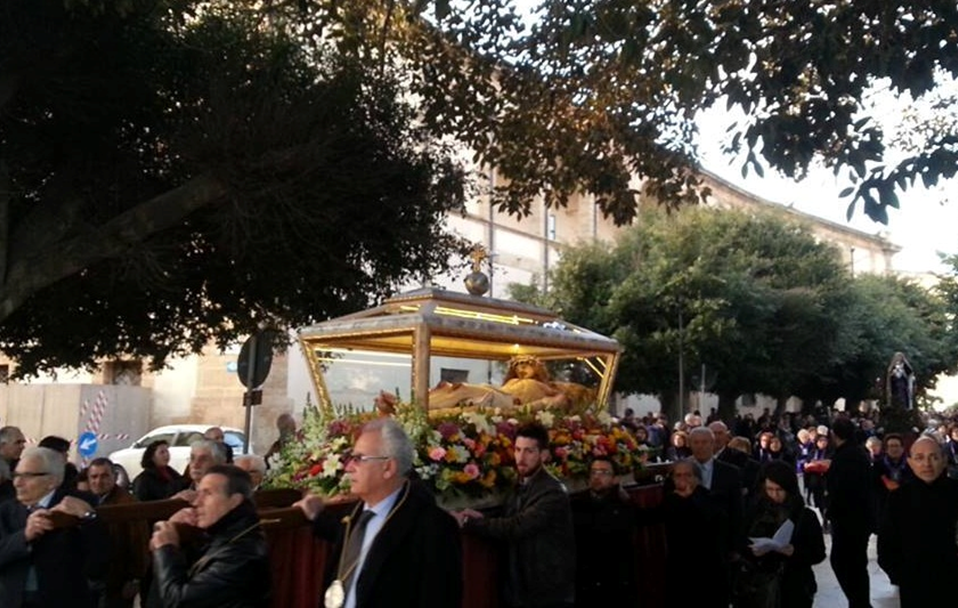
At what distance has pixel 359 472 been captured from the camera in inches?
160

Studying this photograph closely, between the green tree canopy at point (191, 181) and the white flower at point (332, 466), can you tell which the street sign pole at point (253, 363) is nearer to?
the green tree canopy at point (191, 181)

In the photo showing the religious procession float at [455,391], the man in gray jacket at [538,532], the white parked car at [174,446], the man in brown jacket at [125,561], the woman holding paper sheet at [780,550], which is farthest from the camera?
the white parked car at [174,446]

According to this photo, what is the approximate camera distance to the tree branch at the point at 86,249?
1025 cm

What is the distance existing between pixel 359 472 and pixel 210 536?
2.25ft

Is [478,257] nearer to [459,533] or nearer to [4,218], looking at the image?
[4,218]

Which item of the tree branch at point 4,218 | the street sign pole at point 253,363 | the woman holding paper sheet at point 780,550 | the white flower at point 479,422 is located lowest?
the woman holding paper sheet at point 780,550

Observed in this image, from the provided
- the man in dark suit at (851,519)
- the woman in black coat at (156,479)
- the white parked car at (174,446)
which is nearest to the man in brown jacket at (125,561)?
the woman in black coat at (156,479)

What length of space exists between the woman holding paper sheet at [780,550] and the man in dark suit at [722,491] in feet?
0.36

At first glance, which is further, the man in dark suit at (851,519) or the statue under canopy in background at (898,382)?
the statue under canopy in background at (898,382)

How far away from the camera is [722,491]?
7.79 metres

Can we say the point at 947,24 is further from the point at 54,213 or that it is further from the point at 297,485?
the point at 54,213

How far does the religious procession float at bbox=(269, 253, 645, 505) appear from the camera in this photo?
674 centimetres

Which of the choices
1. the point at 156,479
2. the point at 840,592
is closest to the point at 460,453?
the point at 156,479

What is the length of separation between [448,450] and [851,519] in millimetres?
4238
